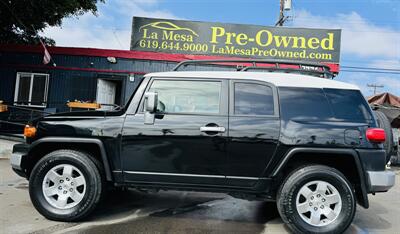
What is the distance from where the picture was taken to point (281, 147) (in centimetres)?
465

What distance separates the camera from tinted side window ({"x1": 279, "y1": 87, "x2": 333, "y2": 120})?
4.75 m

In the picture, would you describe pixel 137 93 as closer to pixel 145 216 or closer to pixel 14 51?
pixel 145 216

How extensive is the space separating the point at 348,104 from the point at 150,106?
2432 millimetres

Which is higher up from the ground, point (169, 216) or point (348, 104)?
point (348, 104)

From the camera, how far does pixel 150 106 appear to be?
4.62m

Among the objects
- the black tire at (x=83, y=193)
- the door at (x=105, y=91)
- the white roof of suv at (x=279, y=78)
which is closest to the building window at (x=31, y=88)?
the door at (x=105, y=91)

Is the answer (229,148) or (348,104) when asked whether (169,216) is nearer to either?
(229,148)

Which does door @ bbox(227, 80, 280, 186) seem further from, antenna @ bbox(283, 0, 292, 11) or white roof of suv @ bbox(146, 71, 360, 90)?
antenna @ bbox(283, 0, 292, 11)

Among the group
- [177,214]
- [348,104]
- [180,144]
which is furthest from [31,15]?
[348,104]

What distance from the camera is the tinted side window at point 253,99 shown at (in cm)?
481

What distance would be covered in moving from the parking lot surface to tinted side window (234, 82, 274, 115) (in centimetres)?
149

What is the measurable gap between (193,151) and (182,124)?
36 cm

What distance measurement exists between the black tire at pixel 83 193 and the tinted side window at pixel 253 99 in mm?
1935

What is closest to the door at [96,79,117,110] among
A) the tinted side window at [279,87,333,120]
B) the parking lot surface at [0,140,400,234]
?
the parking lot surface at [0,140,400,234]
